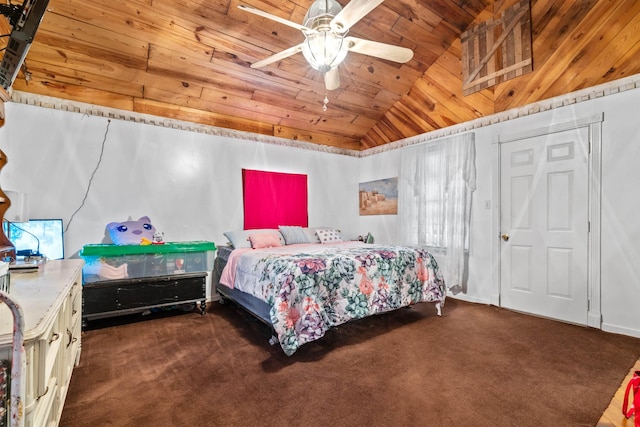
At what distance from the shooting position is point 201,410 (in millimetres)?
1744

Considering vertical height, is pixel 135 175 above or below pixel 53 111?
below

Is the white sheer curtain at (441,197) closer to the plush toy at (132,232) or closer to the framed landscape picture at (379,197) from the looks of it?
the framed landscape picture at (379,197)

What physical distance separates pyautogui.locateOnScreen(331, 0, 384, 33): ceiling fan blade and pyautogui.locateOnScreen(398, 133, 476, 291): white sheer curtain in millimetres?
2583

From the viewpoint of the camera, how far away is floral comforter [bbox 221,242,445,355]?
7.88ft

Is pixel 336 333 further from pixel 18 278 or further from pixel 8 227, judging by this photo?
pixel 8 227

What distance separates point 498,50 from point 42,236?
5.21 meters

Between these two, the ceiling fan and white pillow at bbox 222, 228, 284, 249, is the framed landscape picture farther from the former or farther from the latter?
the ceiling fan

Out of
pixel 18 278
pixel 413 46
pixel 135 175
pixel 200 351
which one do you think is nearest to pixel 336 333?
pixel 200 351

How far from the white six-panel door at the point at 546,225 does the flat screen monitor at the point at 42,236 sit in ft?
15.8

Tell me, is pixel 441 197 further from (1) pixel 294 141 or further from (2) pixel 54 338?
(2) pixel 54 338

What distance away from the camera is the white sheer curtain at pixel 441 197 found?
13.1ft

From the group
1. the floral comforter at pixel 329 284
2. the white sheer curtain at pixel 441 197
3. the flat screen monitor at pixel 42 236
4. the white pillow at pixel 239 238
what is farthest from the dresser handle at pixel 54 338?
the white sheer curtain at pixel 441 197

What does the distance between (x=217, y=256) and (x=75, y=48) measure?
2.62m

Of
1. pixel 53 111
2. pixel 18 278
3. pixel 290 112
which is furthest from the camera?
pixel 290 112
